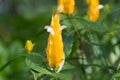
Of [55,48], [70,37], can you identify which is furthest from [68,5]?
[55,48]

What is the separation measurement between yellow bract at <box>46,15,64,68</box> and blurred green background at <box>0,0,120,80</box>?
0.08m

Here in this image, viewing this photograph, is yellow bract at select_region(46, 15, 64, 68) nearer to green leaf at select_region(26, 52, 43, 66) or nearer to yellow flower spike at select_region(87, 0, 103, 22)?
green leaf at select_region(26, 52, 43, 66)

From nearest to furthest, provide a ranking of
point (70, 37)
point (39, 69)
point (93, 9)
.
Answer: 1. point (39, 69)
2. point (70, 37)
3. point (93, 9)

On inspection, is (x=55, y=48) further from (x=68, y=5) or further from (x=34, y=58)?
(x=68, y=5)

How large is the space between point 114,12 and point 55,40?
53 centimetres

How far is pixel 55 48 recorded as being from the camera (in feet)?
3.59

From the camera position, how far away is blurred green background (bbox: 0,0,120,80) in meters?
1.30

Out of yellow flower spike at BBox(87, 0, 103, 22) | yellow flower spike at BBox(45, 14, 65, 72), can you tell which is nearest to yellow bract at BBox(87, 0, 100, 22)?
yellow flower spike at BBox(87, 0, 103, 22)

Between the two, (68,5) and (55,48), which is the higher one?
(68,5)

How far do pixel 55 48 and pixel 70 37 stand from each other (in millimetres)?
168

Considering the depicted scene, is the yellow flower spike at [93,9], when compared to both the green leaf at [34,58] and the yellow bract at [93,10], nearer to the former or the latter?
the yellow bract at [93,10]

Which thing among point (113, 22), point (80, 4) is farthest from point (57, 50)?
point (80, 4)

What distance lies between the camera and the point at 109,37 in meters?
1.59

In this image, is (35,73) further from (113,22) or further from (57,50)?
(113,22)
